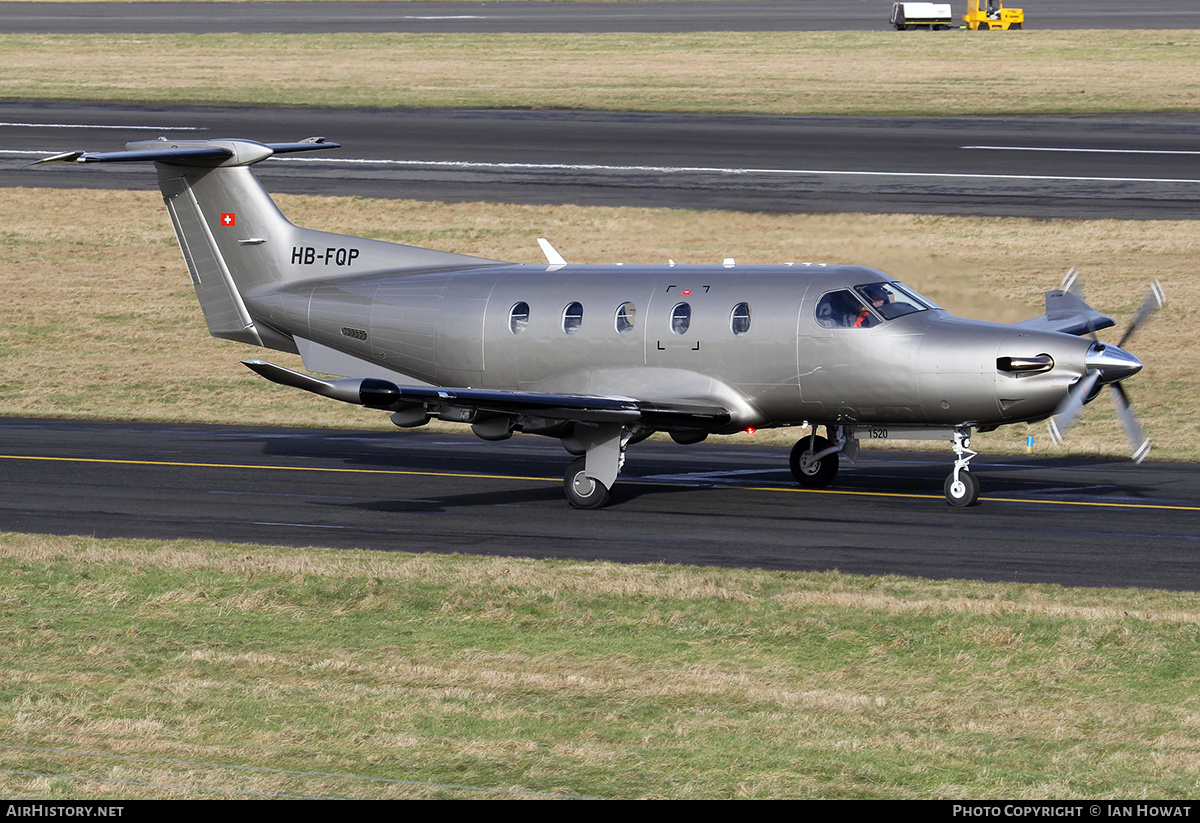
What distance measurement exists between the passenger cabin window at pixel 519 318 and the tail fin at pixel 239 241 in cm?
172

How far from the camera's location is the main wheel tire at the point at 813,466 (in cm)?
2319

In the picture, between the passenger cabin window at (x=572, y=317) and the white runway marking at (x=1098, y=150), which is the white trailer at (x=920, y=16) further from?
the passenger cabin window at (x=572, y=317)

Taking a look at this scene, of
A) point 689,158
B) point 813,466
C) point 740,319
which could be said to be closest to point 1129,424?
point 813,466

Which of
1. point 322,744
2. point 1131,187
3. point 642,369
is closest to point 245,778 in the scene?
point 322,744

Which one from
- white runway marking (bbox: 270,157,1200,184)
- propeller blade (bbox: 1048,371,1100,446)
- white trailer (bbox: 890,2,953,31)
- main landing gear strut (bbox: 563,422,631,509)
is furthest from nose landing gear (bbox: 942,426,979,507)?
white trailer (bbox: 890,2,953,31)

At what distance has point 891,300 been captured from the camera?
2123 cm

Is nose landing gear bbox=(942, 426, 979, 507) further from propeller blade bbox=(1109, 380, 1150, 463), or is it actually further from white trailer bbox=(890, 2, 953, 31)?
white trailer bbox=(890, 2, 953, 31)

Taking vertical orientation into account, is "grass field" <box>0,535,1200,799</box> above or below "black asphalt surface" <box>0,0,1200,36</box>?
below

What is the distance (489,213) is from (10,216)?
1618 cm

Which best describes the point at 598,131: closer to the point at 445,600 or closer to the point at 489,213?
the point at 489,213

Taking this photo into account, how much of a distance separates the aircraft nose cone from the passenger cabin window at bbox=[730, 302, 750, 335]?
4.65 m

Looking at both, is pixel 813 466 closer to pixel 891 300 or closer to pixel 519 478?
pixel 891 300

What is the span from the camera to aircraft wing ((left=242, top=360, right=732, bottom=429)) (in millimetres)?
20125

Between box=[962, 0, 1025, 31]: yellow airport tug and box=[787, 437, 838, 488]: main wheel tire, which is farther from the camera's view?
box=[962, 0, 1025, 31]: yellow airport tug
